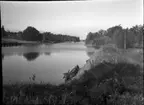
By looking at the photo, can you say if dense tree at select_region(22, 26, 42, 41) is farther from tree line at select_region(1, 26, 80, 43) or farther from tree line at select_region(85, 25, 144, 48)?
tree line at select_region(85, 25, 144, 48)

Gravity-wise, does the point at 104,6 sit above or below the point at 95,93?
above

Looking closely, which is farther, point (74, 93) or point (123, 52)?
point (123, 52)

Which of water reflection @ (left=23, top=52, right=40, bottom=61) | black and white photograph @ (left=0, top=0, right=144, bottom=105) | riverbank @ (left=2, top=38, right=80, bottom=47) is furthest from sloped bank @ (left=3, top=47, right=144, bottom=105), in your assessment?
riverbank @ (left=2, top=38, right=80, bottom=47)

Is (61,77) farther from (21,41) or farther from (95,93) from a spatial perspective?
(21,41)

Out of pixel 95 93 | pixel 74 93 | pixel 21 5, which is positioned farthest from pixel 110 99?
pixel 21 5

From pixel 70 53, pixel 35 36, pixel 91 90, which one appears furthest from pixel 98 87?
pixel 35 36

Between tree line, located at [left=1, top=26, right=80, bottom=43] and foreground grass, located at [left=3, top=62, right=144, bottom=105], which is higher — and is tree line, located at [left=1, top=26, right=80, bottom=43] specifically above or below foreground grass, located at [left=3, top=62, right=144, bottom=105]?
above
